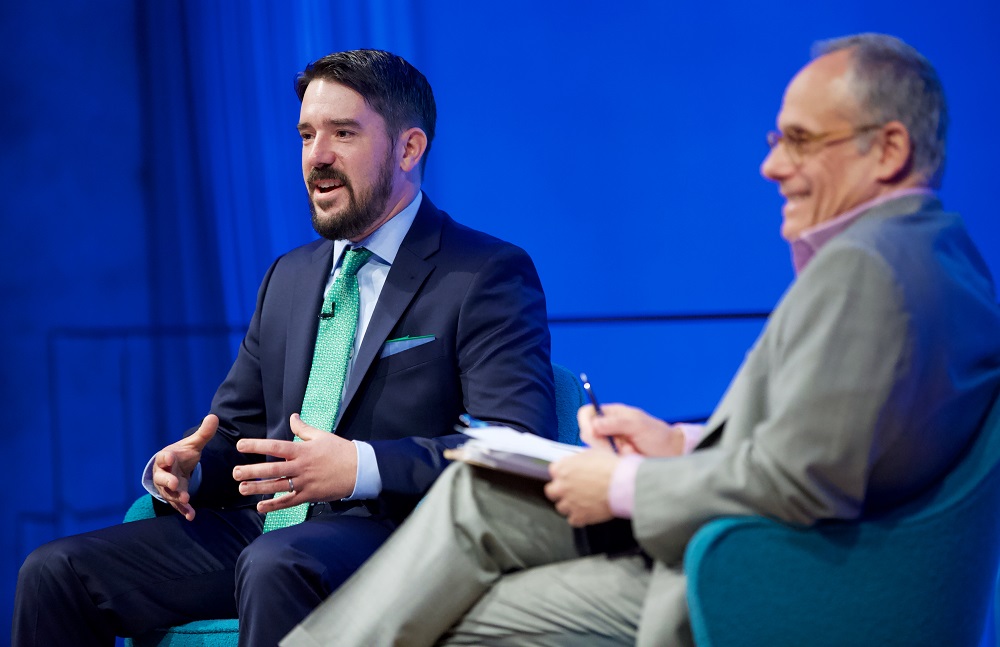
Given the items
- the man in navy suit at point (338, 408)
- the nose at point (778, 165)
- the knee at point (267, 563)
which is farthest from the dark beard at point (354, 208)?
the nose at point (778, 165)

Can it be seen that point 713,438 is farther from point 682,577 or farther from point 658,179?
point 658,179

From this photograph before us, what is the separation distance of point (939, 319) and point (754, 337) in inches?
84.0

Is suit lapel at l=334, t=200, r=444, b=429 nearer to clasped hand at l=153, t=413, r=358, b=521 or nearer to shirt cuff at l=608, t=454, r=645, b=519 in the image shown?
clasped hand at l=153, t=413, r=358, b=521

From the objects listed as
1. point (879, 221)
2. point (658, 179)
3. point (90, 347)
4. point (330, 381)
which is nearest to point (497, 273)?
point (330, 381)

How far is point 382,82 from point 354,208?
29cm

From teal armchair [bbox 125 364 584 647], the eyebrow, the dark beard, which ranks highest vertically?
the eyebrow

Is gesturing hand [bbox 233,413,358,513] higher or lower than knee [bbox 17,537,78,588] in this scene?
higher

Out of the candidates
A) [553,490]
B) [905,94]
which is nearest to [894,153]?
[905,94]

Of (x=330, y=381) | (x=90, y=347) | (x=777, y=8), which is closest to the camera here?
(x=330, y=381)

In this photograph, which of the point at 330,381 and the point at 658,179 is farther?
the point at 658,179

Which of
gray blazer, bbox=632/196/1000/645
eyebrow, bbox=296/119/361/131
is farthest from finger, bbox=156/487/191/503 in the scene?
gray blazer, bbox=632/196/1000/645

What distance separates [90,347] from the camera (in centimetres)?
380

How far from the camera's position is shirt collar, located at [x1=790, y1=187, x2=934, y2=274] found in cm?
137

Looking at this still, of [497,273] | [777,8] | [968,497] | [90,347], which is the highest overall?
[777,8]
